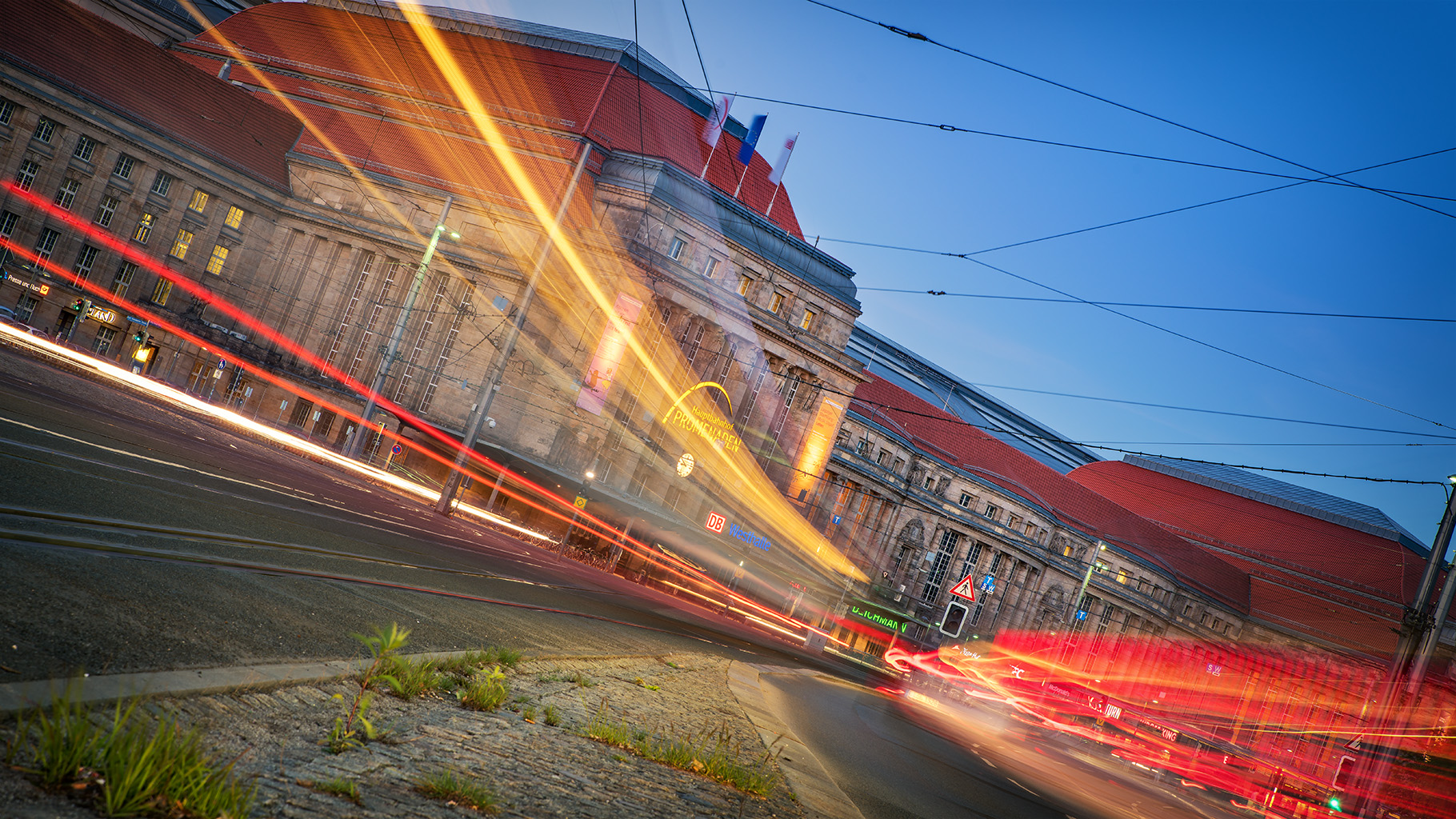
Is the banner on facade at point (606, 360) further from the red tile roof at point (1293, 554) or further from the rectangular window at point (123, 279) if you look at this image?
the red tile roof at point (1293, 554)

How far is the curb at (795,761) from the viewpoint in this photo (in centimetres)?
824

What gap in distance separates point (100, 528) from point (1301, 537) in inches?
3877

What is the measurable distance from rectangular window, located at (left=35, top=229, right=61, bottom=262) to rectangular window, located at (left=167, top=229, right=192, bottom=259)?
6970mm

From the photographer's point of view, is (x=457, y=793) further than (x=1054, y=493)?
No

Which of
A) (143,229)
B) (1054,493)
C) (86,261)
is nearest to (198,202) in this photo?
(143,229)

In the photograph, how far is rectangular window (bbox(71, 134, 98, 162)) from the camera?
55.9 meters

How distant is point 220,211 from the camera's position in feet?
208

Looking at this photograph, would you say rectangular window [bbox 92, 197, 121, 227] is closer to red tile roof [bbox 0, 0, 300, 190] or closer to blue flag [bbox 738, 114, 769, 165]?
red tile roof [bbox 0, 0, 300, 190]

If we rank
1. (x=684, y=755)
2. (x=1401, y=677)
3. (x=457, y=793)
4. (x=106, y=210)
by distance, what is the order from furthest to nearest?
1. (x=106, y=210)
2. (x=1401, y=677)
3. (x=684, y=755)
4. (x=457, y=793)

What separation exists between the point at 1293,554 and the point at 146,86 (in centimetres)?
10334

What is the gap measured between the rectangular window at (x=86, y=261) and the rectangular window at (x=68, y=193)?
8.73 feet

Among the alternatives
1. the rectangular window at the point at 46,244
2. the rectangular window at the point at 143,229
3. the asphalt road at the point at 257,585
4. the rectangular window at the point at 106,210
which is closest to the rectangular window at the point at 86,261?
the rectangular window at the point at 46,244

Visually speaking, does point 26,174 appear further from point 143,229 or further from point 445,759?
point 445,759

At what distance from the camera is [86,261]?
187 feet
